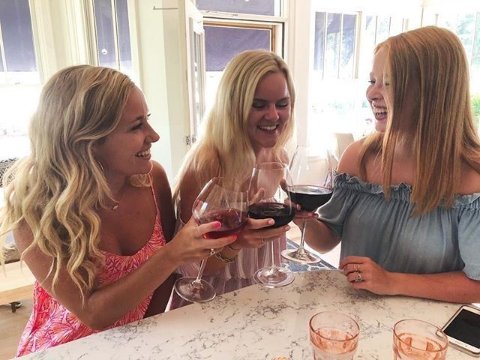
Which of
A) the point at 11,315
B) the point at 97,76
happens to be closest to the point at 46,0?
the point at 11,315

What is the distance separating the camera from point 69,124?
1071 millimetres

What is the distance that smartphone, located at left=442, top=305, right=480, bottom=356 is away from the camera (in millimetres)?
788

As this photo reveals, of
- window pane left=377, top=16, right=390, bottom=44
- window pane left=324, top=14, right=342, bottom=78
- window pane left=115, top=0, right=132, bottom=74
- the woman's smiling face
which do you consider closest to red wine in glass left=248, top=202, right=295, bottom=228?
the woman's smiling face

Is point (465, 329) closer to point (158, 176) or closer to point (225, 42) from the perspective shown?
point (158, 176)

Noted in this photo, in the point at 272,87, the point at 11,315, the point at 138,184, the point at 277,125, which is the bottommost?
the point at 11,315

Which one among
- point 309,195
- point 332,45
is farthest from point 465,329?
point 332,45

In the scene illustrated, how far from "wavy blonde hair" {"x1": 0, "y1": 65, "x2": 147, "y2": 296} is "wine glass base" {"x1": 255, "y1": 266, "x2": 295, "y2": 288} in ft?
1.53

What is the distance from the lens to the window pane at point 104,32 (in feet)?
11.7

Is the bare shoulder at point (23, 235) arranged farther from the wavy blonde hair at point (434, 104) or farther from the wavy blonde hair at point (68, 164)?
the wavy blonde hair at point (434, 104)

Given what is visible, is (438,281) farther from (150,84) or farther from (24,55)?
(24,55)

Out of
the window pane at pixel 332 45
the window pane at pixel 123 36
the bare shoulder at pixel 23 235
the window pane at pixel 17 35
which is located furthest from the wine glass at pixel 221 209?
the window pane at pixel 332 45

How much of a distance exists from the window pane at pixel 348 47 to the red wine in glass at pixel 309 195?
15.9ft

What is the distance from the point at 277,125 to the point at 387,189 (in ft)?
1.78

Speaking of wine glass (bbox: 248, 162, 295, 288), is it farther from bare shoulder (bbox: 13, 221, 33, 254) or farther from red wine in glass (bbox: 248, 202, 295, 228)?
bare shoulder (bbox: 13, 221, 33, 254)
